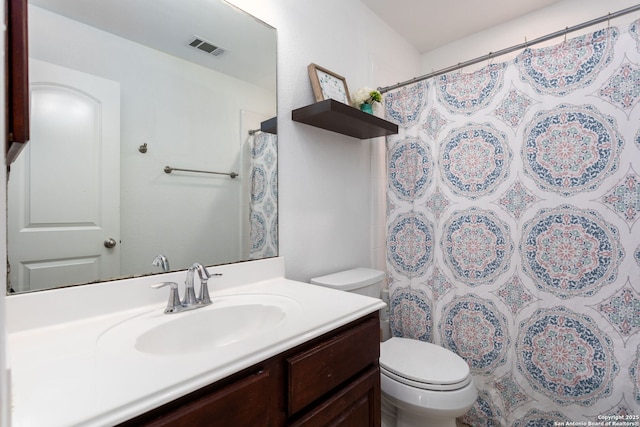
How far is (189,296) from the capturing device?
102 centimetres

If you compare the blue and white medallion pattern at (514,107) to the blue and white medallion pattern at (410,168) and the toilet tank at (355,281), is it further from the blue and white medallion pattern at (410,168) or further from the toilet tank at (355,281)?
the toilet tank at (355,281)

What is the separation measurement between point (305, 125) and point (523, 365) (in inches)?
60.7

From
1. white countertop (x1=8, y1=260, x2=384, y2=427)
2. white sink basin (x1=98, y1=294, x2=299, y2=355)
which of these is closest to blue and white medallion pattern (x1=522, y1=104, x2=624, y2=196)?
white countertop (x1=8, y1=260, x2=384, y2=427)

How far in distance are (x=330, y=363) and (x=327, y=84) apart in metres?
1.30

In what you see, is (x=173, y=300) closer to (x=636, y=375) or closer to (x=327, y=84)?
(x=327, y=84)

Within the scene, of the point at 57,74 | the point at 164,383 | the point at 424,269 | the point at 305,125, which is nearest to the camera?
the point at 164,383

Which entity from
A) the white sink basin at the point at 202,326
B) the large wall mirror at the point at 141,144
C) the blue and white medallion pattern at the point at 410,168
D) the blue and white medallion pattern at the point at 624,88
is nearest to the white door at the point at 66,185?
the large wall mirror at the point at 141,144

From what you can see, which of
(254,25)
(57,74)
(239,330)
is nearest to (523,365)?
(239,330)

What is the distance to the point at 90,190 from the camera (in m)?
0.93

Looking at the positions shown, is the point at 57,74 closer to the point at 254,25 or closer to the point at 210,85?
the point at 210,85

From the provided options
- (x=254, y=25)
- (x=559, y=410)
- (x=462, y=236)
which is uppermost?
(x=254, y=25)

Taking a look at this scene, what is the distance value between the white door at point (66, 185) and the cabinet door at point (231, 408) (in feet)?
1.87

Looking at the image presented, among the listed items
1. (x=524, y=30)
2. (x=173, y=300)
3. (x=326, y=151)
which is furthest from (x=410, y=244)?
(x=524, y=30)

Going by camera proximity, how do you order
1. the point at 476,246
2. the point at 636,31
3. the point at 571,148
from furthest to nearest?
the point at 476,246, the point at 571,148, the point at 636,31
